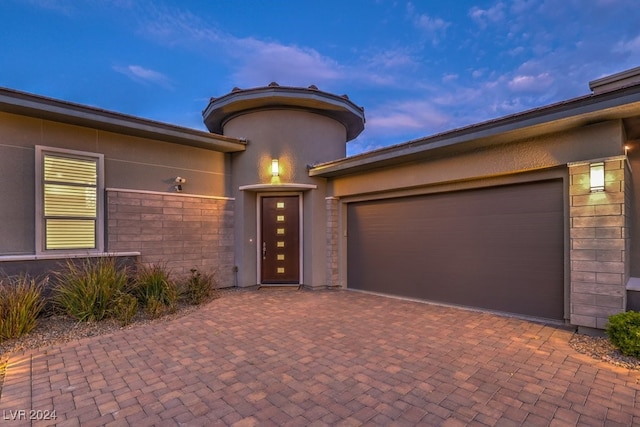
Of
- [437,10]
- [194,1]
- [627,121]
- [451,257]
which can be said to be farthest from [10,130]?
[437,10]

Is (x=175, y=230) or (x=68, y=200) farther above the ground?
(x=68, y=200)

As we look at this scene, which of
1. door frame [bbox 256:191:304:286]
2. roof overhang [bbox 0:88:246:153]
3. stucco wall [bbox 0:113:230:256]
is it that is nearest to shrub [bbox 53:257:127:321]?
stucco wall [bbox 0:113:230:256]

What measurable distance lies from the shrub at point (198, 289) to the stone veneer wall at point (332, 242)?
3.00 meters

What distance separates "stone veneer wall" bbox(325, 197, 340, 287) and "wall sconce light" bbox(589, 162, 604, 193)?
16.9 ft

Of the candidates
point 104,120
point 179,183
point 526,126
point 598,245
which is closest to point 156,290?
point 179,183

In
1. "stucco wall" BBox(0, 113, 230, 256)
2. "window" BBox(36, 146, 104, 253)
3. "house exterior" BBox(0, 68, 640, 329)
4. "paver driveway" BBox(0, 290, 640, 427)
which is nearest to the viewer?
"paver driveway" BBox(0, 290, 640, 427)

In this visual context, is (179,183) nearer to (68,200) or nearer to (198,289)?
(68,200)

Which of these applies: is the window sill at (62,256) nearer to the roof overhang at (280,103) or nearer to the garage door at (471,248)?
the roof overhang at (280,103)

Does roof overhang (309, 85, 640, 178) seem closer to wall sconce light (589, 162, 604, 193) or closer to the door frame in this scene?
wall sconce light (589, 162, 604, 193)

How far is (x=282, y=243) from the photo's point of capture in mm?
8281

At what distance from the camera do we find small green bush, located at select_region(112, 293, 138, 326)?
16.5ft

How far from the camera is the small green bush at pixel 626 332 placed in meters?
3.47

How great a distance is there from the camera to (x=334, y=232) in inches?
321

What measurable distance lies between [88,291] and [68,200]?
6.79 feet
